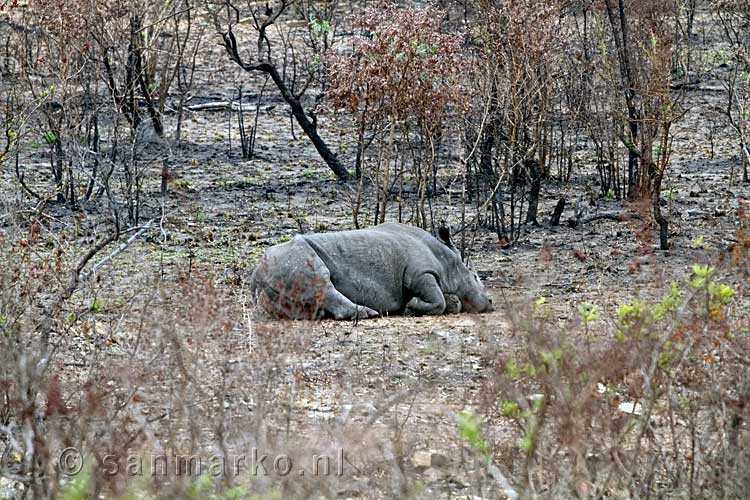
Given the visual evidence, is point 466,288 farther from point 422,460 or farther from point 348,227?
point 422,460

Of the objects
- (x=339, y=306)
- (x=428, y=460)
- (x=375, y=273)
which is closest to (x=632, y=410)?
(x=428, y=460)

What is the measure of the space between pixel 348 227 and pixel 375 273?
11.7 ft

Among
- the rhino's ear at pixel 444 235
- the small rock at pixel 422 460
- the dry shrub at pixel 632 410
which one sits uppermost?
the dry shrub at pixel 632 410

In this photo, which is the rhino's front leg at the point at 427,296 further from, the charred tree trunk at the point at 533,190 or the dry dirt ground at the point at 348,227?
the charred tree trunk at the point at 533,190

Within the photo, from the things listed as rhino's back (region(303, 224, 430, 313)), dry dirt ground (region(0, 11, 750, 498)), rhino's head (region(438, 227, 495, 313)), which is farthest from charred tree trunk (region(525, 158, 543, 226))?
rhino's back (region(303, 224, 430, 313))

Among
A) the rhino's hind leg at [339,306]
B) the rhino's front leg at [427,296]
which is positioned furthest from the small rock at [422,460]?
the rhino's front leg at [427,296]

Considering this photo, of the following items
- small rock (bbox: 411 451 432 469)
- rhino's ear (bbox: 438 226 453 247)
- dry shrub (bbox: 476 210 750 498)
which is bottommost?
small rock (bbox: 411 451 432 469)

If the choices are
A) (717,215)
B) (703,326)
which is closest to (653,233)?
(717,215)

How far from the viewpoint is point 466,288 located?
1089 centimetres

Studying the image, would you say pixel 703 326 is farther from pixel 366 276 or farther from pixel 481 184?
pixel 481 184

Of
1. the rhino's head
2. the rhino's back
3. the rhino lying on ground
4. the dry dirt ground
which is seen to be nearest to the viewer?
the dry dirt ground

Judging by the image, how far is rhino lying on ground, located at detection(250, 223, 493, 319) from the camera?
9.84m

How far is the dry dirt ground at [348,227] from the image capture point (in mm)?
5895

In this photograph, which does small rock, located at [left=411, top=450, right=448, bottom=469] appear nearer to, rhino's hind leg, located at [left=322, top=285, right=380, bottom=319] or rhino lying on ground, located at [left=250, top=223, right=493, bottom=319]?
rhino lying on ground, located at [left=250, top=223, right=493, bottom=319]
